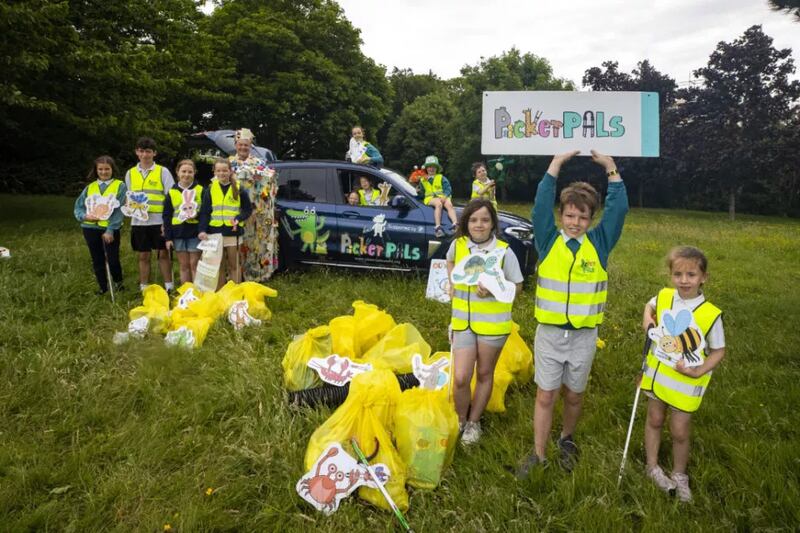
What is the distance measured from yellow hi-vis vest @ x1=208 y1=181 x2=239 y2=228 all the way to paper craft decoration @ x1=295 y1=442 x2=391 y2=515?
3.97 m

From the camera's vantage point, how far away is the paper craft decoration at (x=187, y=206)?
5.86 metres

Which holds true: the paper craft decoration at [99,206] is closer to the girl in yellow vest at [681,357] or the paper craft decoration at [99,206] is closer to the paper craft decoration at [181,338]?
the paper craft decoration at [181,338]

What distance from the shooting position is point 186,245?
5.98 metres

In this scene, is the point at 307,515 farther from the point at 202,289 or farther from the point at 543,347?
the point at 202,289

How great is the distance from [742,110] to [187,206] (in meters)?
23.9

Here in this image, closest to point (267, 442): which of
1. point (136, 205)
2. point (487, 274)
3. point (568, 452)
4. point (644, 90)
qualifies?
point (487, 274)

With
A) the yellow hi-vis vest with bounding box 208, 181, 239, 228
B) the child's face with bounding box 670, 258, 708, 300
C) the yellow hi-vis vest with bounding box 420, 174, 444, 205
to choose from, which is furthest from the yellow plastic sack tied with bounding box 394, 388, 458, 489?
the yellow hi-vis vest with bounding box 420, 174, 444, 205

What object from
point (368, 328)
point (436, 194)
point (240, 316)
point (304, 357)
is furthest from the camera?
point (436, 194)

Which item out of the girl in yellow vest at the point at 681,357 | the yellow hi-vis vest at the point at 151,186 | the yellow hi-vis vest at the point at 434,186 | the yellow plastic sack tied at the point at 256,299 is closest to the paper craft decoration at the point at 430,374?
the girl in yellow vest at the point at 681,357

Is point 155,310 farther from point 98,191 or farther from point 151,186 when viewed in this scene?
point 98,191

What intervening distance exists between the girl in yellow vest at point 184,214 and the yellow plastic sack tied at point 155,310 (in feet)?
2.59

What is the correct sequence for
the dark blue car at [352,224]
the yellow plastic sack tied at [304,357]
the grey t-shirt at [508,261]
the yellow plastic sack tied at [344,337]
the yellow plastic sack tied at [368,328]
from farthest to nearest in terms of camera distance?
the dark blue car at [352,224] < the yellow plastic sack tied at [368,328] < the yellow plastic sack tied at [344,337] < the yellow plastic sack tied at [304,357] < the grey t-shirt at [508,261]

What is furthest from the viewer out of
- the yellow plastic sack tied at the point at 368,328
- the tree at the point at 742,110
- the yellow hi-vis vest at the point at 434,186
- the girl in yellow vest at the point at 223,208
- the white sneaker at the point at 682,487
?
the tree at the point at 742,110

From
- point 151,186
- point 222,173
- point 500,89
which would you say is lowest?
point 151,186
